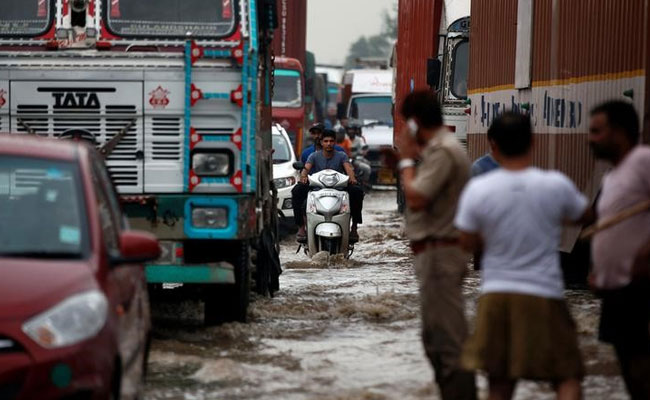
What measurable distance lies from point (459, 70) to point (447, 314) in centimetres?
1631

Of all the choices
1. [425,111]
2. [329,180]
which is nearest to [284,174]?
[329,180]

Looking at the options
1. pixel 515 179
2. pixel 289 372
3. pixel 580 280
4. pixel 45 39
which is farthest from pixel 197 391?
pixel 580 280

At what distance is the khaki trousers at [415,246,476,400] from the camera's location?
7680 mm

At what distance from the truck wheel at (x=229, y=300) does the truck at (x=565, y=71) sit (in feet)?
10.2

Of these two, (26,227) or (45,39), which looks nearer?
(26,227)

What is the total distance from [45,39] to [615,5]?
4.73m

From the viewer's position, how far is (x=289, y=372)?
34.1 feet

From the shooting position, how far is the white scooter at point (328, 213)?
18891 millimetres

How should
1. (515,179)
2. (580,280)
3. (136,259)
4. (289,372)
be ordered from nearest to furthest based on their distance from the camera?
(515,179)
(136,259)
(289,372)
(580,280)

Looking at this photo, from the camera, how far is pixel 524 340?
678 cm

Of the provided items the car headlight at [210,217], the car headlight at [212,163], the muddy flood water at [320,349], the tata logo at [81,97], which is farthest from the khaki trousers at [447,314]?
the tata logo at [81,97]

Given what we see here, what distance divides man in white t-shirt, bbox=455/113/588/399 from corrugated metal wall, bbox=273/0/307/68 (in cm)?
3061

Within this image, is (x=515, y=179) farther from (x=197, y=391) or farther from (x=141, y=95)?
(x=141, y=95)

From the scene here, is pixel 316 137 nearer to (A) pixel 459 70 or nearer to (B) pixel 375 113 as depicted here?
(A) pixel 459 70
